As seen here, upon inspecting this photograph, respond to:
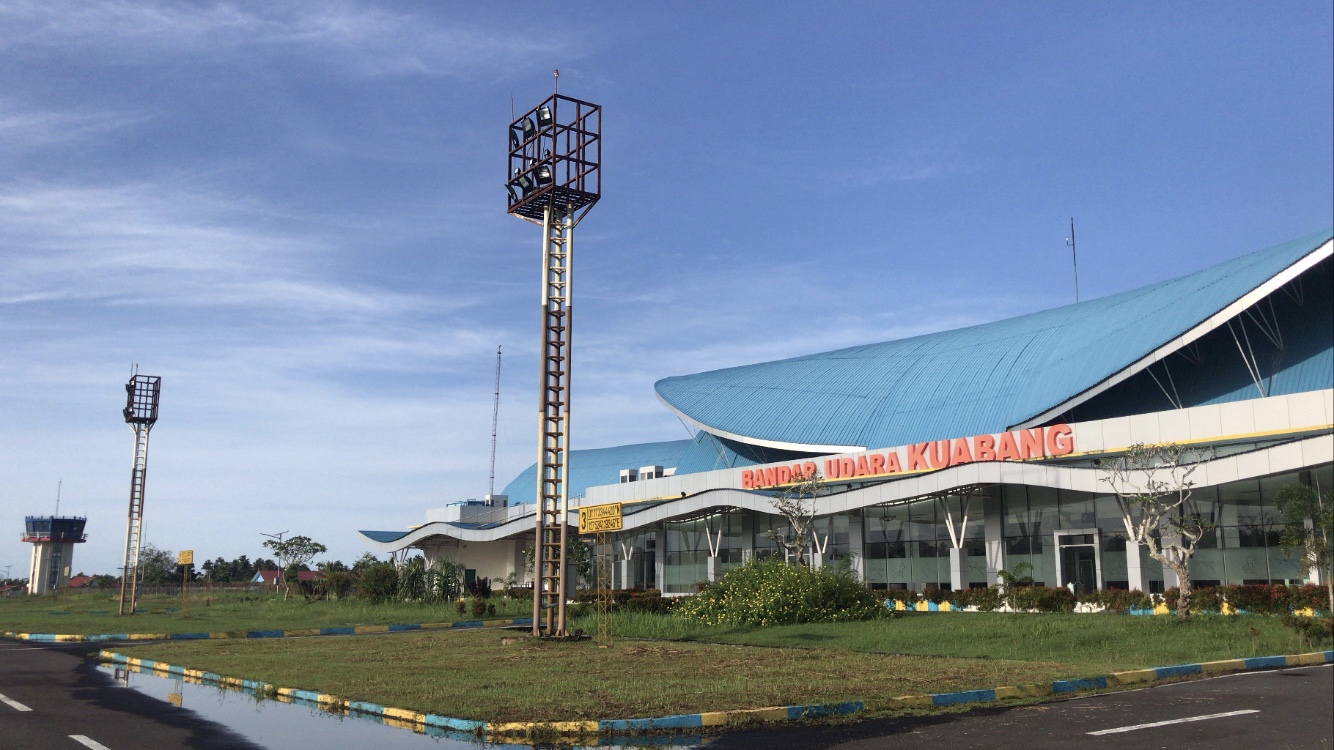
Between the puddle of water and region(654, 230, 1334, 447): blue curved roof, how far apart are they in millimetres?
37909

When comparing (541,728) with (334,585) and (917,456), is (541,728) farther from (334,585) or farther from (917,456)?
(334,585)

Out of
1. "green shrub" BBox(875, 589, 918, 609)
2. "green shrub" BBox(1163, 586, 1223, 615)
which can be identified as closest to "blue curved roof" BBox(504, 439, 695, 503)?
"green shrub" BBox(875, 589, 918, 609)

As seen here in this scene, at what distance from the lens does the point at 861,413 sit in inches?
2308

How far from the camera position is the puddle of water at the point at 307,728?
13.5 m

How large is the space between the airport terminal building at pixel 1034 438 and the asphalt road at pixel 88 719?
28.1 m

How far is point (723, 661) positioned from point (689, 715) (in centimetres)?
911

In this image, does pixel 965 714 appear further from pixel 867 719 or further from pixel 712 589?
pixel 712 589

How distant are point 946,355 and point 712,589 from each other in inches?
1062

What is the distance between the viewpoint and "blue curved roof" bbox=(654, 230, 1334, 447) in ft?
150

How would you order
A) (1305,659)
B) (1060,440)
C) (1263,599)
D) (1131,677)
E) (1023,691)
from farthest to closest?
1. (1060,440)
2. (1263,599)
3. (1305,659)
4. (1131,677)
5. (1023,691)

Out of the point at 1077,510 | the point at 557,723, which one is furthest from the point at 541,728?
the point at 1077,510

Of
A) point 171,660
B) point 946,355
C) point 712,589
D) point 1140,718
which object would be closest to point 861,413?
point 946,355

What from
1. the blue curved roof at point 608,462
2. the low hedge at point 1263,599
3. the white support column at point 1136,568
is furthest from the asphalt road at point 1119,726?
the blue curved roof at point 608,462

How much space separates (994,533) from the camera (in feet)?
145
